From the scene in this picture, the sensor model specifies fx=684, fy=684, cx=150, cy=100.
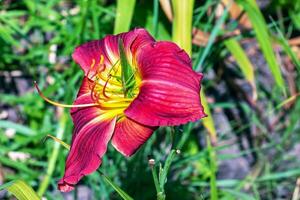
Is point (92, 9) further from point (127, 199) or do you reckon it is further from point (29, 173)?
point (127, 199)

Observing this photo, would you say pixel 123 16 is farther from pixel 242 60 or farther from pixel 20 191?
pixel 20 191

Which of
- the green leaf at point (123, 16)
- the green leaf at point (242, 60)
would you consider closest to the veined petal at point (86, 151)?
the green leaf at point (123, 16)

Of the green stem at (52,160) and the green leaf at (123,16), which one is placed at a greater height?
the green leaf at (123,16)

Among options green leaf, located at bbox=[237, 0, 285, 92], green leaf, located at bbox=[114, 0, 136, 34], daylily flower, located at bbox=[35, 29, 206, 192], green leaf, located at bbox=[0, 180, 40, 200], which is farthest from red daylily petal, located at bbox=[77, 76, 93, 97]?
green leaf, located at bbox=[237, 0, 285, 92]

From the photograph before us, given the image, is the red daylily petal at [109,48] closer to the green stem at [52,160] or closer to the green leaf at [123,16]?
the green leaf at [123,16]

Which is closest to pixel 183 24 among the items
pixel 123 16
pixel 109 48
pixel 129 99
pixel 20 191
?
pixel 123 16

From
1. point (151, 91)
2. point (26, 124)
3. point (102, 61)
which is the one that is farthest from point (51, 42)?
point (151, 91)
